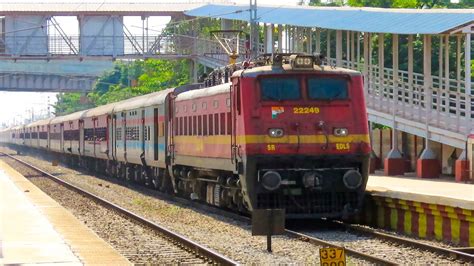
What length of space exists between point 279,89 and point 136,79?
88.5 m

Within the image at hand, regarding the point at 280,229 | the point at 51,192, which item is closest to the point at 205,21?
the point at 51,192

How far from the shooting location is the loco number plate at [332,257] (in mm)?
13180

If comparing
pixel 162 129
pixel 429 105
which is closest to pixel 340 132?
pixel 162 129

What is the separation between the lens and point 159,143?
3089 centimetres

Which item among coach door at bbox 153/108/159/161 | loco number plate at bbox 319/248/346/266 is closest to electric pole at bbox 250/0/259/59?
coach door at bbox 153/108/159/161

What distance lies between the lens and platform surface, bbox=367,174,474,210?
60.8ft

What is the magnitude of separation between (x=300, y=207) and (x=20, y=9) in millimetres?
47941

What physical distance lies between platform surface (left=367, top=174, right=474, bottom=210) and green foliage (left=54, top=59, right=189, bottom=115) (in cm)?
4946

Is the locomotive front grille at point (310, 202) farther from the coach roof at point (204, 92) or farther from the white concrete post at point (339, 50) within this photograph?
the white concrete post at point (339, 50)

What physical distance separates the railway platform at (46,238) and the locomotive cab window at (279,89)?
410 cm

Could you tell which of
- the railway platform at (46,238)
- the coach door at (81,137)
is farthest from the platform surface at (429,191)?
the coach door at (81,137)

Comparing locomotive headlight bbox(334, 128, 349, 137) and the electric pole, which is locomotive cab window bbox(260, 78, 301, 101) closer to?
locomotive headlight bbox(334, 128, 349, 137)

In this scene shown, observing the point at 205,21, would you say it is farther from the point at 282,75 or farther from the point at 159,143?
the point at 282,75

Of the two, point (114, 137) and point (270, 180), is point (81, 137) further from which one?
point (270, 180)
